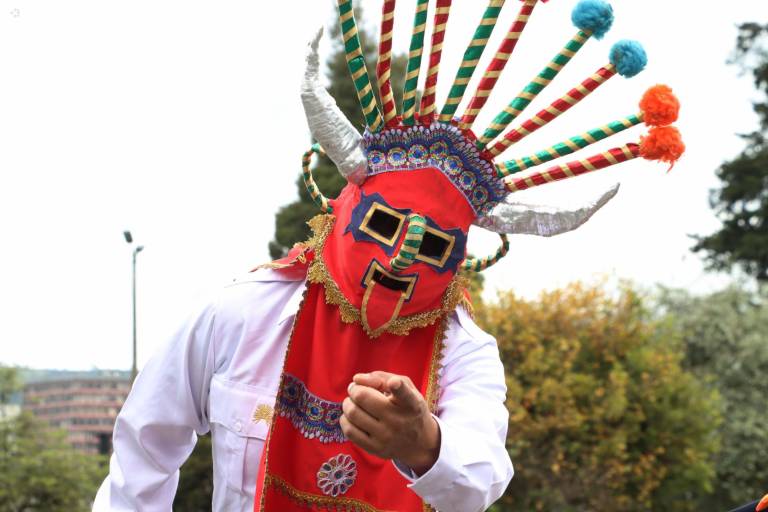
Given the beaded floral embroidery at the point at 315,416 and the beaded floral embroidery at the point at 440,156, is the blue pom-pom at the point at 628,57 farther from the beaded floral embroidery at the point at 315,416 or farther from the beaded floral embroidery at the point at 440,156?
the beaded floral embroidery at the point at 315,416

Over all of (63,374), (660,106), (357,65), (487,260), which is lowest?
(63,374)

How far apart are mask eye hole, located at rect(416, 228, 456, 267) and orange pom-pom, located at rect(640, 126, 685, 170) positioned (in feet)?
2.23

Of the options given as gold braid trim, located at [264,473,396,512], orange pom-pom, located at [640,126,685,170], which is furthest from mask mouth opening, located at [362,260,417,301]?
orange pom-pom, located at [640,126,685,170]

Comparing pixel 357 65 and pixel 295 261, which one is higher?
pixel 357 65

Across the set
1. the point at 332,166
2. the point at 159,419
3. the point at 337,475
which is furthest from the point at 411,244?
the point at 332,166

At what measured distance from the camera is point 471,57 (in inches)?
125

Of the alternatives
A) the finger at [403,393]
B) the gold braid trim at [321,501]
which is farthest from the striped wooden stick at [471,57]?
the gold braid trim at [321,501]

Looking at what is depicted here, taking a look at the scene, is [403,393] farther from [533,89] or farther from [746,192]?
[746,192]

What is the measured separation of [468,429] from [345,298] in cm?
59

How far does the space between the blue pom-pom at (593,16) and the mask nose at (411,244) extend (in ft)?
2.75

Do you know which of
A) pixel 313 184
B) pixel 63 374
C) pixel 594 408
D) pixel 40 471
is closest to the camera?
pixel 313 184

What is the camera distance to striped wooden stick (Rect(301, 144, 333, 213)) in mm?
3539

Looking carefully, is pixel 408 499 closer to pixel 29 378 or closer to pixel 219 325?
pixel 219 325

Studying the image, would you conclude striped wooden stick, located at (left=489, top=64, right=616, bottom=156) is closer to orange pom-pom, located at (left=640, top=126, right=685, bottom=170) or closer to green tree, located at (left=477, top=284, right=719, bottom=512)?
orange pom-pom, located at (left=640, top=126, right=685, bottom=170)
